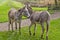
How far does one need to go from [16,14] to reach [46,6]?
700 centimetres

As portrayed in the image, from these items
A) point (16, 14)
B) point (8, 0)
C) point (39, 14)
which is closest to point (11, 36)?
point (16, 14)

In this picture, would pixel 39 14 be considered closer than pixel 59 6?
Yes

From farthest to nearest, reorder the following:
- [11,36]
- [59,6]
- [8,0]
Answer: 1. [59,6]
2. [8,0]
3. [11,36]

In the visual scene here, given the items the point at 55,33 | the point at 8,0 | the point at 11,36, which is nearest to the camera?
the point at 11,36

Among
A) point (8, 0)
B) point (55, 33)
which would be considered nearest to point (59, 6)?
point (8, 0)

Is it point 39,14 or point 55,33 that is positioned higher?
point 39,14

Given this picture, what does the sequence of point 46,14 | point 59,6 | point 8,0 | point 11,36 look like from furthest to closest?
point 59,6
point 8,0
point 11,36
point 46,14

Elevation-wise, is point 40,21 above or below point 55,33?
above

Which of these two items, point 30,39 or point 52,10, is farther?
point 52,10

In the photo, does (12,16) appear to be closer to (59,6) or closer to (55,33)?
(55,33)

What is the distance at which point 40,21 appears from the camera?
602 cm

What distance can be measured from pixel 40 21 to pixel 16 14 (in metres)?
0.87

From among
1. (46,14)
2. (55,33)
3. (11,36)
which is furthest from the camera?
(55,33)

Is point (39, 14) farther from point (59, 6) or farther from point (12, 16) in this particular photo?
point (59, 6)
